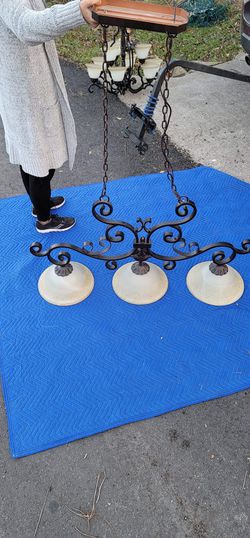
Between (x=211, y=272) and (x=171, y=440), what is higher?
(x=211, y=272)

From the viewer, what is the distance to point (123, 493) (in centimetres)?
158

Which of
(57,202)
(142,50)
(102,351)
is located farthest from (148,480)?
(142,50)

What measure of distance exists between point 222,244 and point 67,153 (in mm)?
921

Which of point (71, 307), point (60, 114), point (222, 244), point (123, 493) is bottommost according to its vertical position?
point (123, 493)

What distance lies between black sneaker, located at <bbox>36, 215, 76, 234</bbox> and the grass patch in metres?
2.84

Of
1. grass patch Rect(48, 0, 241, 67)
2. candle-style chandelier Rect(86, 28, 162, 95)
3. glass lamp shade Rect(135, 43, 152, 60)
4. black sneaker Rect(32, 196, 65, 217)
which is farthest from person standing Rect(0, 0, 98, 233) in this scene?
grass patch Rect(48, 0, 241, 67)

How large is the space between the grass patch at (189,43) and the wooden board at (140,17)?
360 cm

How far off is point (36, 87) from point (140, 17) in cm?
64

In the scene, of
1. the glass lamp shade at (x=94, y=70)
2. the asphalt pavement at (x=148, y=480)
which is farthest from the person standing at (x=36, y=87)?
the glass lamp shade at (x=94, y=70)

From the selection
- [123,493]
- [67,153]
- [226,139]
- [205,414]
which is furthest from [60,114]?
[226,139]

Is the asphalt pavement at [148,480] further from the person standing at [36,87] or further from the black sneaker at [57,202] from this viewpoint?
the black sneaker at [57,202]

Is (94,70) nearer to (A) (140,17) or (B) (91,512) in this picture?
(A) (140,17)

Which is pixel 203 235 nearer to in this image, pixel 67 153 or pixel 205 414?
pixel 67 153

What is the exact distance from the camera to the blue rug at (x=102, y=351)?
1770 millimetres
